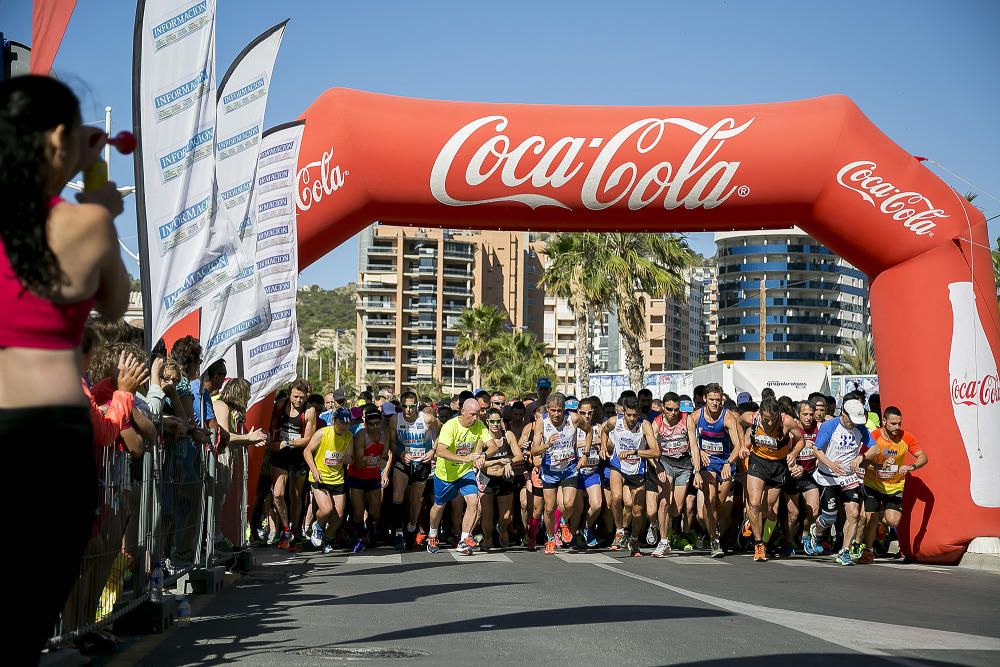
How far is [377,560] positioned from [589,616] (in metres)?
5.96

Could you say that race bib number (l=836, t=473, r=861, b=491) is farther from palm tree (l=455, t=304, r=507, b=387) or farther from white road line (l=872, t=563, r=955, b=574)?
palm tree (l=455, t=304, r=507, b=387)

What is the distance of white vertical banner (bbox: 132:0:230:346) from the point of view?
322 inches

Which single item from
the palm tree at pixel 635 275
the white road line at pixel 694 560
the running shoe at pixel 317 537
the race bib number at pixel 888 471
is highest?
the palm tree at pixel 635 275

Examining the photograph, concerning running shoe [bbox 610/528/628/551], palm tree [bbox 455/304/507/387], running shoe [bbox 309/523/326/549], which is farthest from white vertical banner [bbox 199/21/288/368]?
palm tree [bbox 455/304/507/387]

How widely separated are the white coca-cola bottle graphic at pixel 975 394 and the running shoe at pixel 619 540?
4.30 meters

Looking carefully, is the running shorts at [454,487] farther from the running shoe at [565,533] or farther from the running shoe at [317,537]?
the running shoe at [317,537]

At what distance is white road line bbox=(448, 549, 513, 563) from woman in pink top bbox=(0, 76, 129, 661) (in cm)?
1060

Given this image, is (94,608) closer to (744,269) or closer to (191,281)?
(191,281)

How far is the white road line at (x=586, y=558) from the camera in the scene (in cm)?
1383

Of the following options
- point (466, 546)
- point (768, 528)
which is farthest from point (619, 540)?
point (466, 546)

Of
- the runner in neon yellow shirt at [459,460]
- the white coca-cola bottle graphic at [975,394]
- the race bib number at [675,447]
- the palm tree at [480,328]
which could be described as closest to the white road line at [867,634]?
the white coca-cola bottle graphic at [975,394]

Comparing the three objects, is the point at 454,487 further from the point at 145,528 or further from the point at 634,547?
the point at 145,528

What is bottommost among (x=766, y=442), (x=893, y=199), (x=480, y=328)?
(x=766, y=442)

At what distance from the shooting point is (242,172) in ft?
39.4
